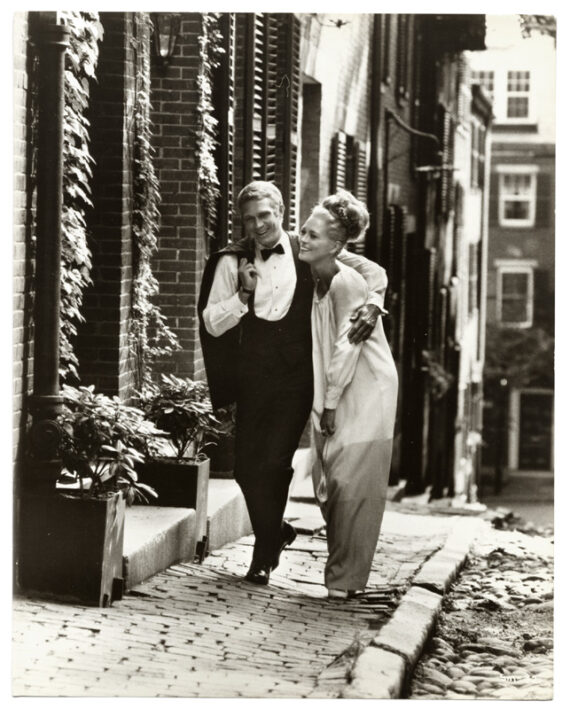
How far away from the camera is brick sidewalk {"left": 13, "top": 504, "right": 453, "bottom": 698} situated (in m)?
5.65

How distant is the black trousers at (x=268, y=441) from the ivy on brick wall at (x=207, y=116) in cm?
235

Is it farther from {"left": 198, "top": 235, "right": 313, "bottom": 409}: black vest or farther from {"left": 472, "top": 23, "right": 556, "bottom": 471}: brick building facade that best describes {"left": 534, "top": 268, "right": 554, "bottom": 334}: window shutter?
{"left": 198, "top": 235, "right": 313, "bottom": 409}: black vest

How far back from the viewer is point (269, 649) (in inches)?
245

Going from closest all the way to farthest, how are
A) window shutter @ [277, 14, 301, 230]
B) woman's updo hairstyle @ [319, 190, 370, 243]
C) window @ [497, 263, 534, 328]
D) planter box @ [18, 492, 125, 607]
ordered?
1. planter box @ [18, 492, 125, 607]
2. woman's updo hairstyle @ [319, 190, 370, 243]
3. window shutter @ [277, 14, 301, 230]
4. window @ [497, 263, 534, 328]

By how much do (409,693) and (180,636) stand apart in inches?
39.0

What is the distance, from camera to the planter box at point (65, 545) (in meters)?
6.39

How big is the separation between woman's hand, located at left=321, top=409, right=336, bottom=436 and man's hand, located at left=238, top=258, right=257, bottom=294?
688 millimetres

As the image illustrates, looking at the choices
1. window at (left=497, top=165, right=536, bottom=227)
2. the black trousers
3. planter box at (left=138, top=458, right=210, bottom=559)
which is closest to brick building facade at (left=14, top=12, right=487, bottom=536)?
planter box at (left=138, top=458, right=210, bottom=559)

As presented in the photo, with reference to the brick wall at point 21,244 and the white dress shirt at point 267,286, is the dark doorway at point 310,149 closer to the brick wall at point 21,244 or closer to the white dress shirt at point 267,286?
the white dress shirt at point 267,286

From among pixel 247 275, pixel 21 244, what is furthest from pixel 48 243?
pixel 247 275

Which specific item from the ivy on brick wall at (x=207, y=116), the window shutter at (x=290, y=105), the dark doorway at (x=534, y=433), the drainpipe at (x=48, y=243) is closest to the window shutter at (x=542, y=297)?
the dark doorway at (x=534, y=433)

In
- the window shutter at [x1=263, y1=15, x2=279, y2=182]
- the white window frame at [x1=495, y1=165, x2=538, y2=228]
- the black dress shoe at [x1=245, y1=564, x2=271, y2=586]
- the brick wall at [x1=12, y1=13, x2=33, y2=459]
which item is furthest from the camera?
the white window frame at [x1=495, y1=165, x2=538, y2=228]

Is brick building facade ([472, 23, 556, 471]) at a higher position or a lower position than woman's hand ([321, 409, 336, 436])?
higher

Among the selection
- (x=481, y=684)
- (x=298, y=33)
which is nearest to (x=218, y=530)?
(x=481, y=684)
